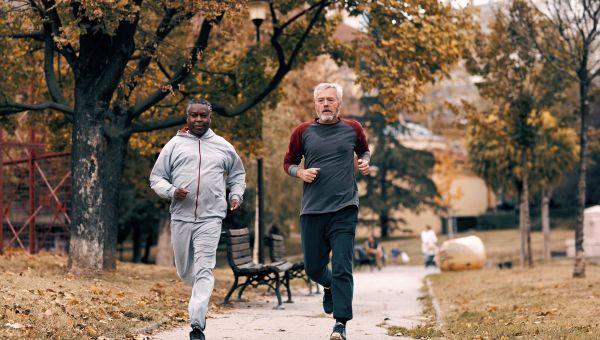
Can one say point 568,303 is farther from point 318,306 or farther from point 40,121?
point 40,121

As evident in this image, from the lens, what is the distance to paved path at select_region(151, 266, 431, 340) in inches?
360

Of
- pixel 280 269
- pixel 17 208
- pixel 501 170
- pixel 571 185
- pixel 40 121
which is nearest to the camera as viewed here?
pixel 280 269

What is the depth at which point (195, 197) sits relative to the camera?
7.83 m

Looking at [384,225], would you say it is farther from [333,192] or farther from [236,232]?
[333,192]

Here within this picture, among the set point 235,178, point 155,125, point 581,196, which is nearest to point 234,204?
point 235,178

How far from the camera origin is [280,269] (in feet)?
43.5

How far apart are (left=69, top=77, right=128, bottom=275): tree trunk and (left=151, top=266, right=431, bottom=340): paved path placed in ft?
8.34

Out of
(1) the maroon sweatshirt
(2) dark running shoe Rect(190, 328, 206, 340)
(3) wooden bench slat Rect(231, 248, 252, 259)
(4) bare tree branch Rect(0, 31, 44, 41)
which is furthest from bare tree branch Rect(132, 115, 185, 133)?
(2) dark running shoe Rect(190, 328, 206, 340)

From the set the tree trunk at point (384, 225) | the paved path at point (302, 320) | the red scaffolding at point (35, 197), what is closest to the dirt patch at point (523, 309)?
the paved path at point (302, 320)

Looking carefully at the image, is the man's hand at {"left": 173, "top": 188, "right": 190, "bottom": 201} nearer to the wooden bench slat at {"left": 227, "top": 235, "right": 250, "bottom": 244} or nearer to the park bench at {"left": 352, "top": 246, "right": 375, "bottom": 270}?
the wooden bench slat at {"left": 227, "top": 235, "right": 250, "bottom": 244}

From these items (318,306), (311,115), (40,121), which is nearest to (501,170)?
(311,115)

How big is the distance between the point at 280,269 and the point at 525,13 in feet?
29.9

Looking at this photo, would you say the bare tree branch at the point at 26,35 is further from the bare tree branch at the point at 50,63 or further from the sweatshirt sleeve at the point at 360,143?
the sweatshirt sleeve at the point at 360,143

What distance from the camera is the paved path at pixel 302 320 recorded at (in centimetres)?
913
